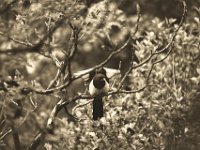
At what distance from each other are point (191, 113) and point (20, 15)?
Result: 3449 millimetres

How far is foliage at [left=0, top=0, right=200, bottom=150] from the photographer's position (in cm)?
740

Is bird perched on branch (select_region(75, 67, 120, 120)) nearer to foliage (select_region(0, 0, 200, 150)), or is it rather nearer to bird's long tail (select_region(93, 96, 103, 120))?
bird's long tail (select_region(93, 96, 103, 120))

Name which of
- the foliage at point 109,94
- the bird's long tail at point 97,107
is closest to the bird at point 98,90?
the bird's long tail at point 97,107

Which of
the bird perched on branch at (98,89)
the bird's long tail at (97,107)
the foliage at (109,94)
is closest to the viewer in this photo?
the foliage at (109,94)

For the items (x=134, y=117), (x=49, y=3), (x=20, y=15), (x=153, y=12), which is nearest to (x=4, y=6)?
(x=49, y=3)

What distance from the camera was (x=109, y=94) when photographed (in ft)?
25.5

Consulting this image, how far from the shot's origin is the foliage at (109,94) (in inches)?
291

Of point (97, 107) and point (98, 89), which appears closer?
point (98, 89)

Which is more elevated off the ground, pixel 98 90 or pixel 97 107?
pixel 98 90

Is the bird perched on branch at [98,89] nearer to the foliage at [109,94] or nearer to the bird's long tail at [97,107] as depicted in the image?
the bird's long tail at [97,107]

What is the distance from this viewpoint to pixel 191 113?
10.2 m

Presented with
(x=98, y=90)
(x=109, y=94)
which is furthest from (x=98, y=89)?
(x=109, y=94)

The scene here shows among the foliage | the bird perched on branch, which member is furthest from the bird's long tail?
the foliage

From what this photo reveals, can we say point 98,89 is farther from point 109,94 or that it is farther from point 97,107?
point 109,94
